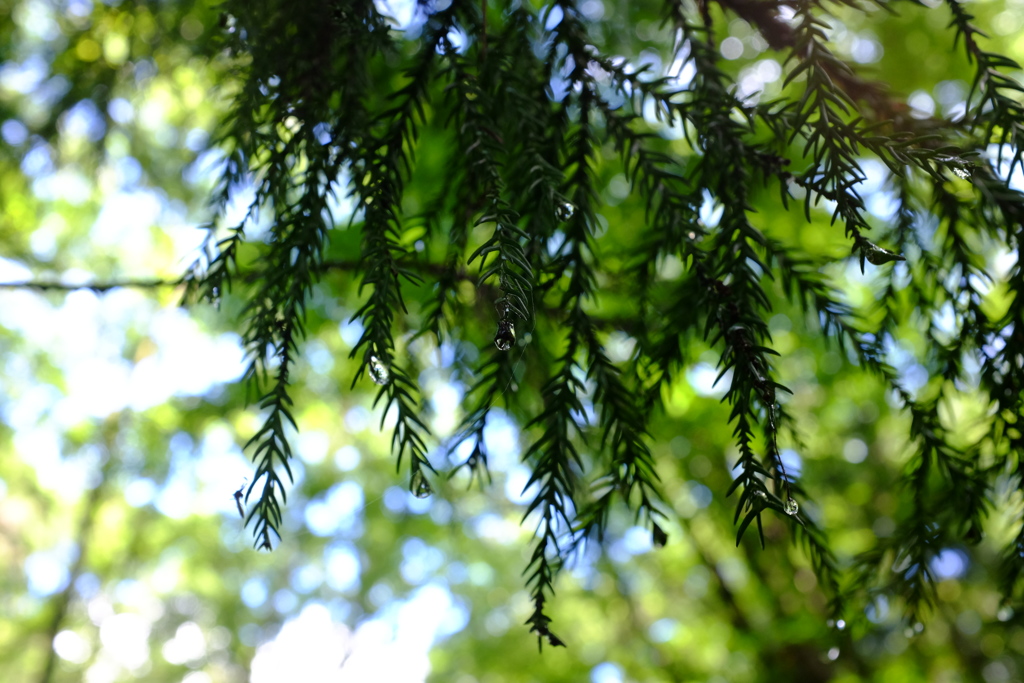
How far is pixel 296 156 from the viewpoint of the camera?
3.60ft

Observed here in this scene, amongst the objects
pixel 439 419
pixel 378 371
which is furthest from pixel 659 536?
pixel 439 419

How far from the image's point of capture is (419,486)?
899 mm

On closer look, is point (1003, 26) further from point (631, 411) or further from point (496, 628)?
point (496, 628)

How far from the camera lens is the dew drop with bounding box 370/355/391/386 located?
892 millimetres

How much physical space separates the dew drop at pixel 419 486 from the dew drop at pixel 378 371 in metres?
0.15

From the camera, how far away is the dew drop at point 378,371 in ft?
2.93

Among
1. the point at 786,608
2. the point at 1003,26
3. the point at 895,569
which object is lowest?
the point at 895,569

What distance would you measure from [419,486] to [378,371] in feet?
0.60

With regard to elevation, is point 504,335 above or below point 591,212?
below

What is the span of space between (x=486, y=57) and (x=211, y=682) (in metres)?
13.5

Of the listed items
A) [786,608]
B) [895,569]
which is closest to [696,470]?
[786,608]

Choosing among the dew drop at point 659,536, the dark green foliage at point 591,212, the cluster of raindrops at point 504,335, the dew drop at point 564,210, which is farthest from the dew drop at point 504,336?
the dew drop at point 659,536

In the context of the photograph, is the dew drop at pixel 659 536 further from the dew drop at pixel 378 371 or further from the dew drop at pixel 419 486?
the dew drop at pixel 378 371

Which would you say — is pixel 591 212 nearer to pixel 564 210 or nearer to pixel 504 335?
pixel 564 210
